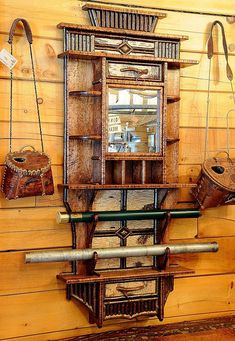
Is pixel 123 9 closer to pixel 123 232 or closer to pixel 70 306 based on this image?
pixel 123 232

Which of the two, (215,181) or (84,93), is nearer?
(84,93)

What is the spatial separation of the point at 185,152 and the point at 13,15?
946mm

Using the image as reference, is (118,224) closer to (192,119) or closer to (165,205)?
(165,205)

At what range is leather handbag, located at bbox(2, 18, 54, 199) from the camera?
2.00 metres

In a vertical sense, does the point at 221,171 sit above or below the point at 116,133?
below

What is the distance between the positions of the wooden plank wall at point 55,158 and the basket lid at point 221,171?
0.11 meters

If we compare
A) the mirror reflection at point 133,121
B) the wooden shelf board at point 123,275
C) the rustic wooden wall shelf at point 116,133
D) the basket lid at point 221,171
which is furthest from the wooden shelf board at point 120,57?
the wooden shelf board at point 123,275

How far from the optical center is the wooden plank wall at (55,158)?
6.98ft

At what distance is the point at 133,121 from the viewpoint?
2201 millimetres

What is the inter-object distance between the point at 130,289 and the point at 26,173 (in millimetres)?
685

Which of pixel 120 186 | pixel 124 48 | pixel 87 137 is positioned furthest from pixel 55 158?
pixel 124 48

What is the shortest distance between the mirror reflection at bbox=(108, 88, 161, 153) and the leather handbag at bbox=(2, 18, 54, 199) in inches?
11.3

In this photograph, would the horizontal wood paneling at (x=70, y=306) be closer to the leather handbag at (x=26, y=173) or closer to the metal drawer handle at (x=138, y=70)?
the leather handbag at (x=26, y=173)

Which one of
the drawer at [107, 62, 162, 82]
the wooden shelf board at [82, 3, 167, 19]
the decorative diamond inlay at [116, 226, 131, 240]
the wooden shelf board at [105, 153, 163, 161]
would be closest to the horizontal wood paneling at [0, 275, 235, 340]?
the decorative diamond inlay at [116, 226, 131, 240]
